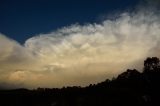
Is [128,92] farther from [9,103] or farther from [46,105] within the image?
[9,103]

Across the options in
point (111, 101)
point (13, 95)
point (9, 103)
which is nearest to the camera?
point (111, 101)

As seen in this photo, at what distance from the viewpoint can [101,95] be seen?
326 feet

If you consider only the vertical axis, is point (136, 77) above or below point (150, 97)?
above

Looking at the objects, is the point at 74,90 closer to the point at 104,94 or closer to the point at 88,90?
the point at 88,90

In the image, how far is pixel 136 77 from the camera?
398ft

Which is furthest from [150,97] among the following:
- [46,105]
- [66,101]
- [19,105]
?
[19,105]

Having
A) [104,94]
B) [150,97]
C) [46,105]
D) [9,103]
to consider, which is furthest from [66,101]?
[150,97]

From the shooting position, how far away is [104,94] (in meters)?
99.5

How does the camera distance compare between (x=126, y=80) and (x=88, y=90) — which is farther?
(x=126, y=80)

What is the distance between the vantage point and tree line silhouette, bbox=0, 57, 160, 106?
93.4 m

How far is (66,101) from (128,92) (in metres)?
21.9

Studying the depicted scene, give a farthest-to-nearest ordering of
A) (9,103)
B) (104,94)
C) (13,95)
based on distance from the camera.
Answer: (13,95), (9,103), (104,94)

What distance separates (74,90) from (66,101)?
1099cm

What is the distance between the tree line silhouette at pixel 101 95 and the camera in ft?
307
